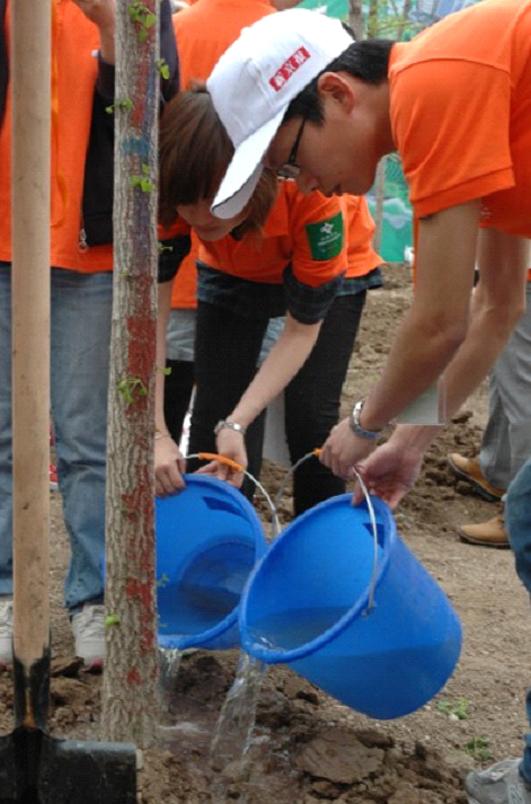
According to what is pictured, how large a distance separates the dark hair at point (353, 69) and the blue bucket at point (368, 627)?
722mm

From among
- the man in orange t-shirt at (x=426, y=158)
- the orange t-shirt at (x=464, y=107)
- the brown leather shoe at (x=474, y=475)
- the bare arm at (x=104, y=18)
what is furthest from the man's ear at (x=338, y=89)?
the brown leather shoe at (x=474, y=475)

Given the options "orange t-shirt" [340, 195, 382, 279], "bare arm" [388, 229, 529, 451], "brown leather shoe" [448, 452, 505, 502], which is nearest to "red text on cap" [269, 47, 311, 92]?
"bare arm" [388, 229, 529, 451]

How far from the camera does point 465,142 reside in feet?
6.22

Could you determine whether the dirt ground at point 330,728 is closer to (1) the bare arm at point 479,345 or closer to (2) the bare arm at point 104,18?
(1) the bare arm at point 479,345

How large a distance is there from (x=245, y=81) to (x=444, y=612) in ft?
3.28

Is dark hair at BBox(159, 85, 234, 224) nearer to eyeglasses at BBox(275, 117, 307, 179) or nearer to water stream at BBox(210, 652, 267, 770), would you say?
eyeglasses at BBox(275, 117, 307, 179)

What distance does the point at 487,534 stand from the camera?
4.41 metres

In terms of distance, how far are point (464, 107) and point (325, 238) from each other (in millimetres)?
1157

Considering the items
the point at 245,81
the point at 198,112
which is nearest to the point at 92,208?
the point at 198,112

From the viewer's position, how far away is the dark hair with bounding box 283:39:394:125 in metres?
2.13

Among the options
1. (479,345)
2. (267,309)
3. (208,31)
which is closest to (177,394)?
(267,309)

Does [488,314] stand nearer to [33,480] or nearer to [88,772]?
[33,480]

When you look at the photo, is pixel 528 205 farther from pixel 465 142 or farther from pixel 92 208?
pixel 92 208

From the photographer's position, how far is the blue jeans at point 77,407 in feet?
9.40
